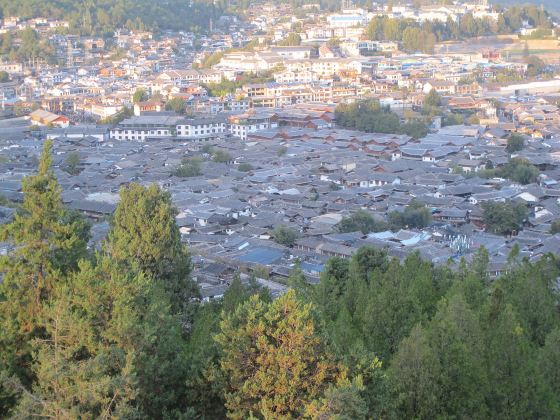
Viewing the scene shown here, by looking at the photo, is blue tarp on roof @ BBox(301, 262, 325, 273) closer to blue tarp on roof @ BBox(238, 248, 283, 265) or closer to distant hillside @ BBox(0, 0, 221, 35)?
blue tarp on roof @ BBox(238, 248, 283, 265)

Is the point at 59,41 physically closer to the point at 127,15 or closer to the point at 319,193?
the point at 127,15

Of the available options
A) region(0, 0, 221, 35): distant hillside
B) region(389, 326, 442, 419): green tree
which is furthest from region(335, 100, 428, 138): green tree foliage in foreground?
region(0, 0, 221, 35): distant hillside

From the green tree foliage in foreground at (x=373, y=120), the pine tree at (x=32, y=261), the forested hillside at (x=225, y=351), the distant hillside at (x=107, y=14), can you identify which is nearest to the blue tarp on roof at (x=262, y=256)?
the forested hillside at (x=225, y=351)

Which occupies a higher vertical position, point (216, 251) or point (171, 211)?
point (171, 211)

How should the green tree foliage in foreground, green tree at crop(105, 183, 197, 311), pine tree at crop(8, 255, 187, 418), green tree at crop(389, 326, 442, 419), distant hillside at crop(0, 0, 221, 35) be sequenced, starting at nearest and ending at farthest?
pine tree at crop(8, 255, 187, 418)
green tree at crop(389, 326, 442, 419)
green tree at crop(105, 183, 197, 311)
the green tree foliage in foreground
distant hillside at crop(0, 0, 221, 35)

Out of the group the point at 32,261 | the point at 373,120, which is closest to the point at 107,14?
the point at 373,120

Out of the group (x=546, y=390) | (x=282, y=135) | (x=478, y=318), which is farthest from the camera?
(x=282, y=135)

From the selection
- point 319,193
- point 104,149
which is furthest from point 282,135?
point 319,193

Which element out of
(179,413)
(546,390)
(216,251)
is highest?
(179,413)
